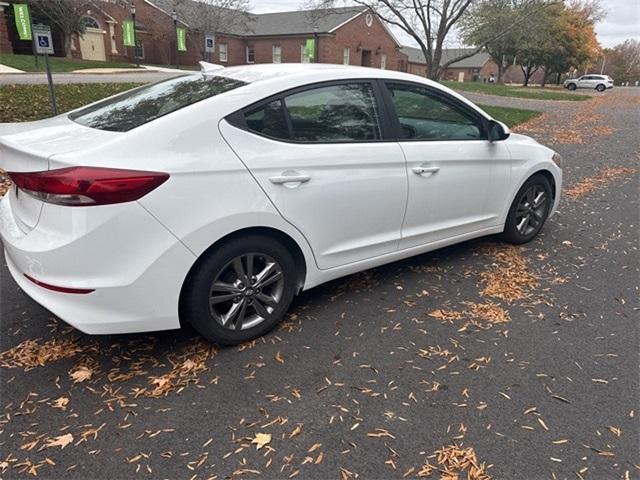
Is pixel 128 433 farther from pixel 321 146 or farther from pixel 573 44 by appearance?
pixel 573 44

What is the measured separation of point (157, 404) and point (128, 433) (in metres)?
0.22

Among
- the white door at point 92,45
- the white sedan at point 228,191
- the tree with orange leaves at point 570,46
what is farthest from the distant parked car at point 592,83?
the white sedan at point 228,191

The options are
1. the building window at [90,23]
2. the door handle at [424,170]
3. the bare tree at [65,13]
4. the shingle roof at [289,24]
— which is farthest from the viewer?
the shingle roof at [289,24]

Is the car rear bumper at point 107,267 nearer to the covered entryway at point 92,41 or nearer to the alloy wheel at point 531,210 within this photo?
the alloy wheel at point 531,210

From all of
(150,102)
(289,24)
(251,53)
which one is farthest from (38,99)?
(251,53)

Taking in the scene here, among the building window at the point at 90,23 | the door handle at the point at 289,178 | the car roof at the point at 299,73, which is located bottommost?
the door handle at the point at 289,178

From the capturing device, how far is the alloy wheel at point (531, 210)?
469cm

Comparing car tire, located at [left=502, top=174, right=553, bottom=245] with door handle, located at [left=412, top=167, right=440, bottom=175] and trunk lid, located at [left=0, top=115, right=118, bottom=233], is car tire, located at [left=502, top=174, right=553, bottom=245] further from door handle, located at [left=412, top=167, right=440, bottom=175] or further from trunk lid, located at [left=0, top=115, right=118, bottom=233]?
trunk lid, located at [left=0, top=115, right=118, bottom=233]

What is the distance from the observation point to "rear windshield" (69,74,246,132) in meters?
2.77

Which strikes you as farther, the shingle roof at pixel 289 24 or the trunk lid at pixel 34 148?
the shingle roof at pixel 289 24

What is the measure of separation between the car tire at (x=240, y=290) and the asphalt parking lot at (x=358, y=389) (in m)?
0.15

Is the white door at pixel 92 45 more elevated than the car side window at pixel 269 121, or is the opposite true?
the white door at pixel 92 45

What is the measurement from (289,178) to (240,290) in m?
0.76

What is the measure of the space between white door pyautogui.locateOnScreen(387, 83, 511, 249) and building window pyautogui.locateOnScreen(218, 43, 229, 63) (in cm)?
4769
